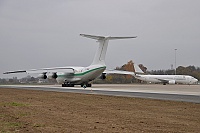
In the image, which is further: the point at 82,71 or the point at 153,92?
the point at 82,71

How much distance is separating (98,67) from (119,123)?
1430 inches

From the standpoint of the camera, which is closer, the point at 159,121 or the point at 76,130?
the point at 76,130

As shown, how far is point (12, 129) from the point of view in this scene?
28.0ft

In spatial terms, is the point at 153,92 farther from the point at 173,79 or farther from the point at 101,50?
the point at 173,79

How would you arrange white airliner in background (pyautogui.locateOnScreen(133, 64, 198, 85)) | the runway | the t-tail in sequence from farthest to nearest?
white airliner in background (pyautogui.locateOnScreen(133, 64, 198, 85)), the t-tail, the runway

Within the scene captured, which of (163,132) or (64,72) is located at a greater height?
(64,72)

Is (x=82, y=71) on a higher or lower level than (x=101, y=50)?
lower

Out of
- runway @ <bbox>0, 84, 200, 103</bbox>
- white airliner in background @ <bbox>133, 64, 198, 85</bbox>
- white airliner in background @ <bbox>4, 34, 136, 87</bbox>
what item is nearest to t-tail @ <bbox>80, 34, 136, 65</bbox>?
white airliner in background @ <bbox>4, 34, 136, 87</bbox>

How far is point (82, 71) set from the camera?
49.2m

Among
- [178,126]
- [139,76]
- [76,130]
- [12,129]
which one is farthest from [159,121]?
[139,76]

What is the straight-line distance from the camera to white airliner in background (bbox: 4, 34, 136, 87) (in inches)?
Result: 1834

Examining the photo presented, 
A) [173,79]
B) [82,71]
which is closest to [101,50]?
[82,71]

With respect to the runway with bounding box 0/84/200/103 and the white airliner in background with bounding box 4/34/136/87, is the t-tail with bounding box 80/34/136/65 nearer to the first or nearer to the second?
the white airliner in background with bounding box 4/34/136/87

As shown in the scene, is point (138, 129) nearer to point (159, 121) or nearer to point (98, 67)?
point (159, 121)
